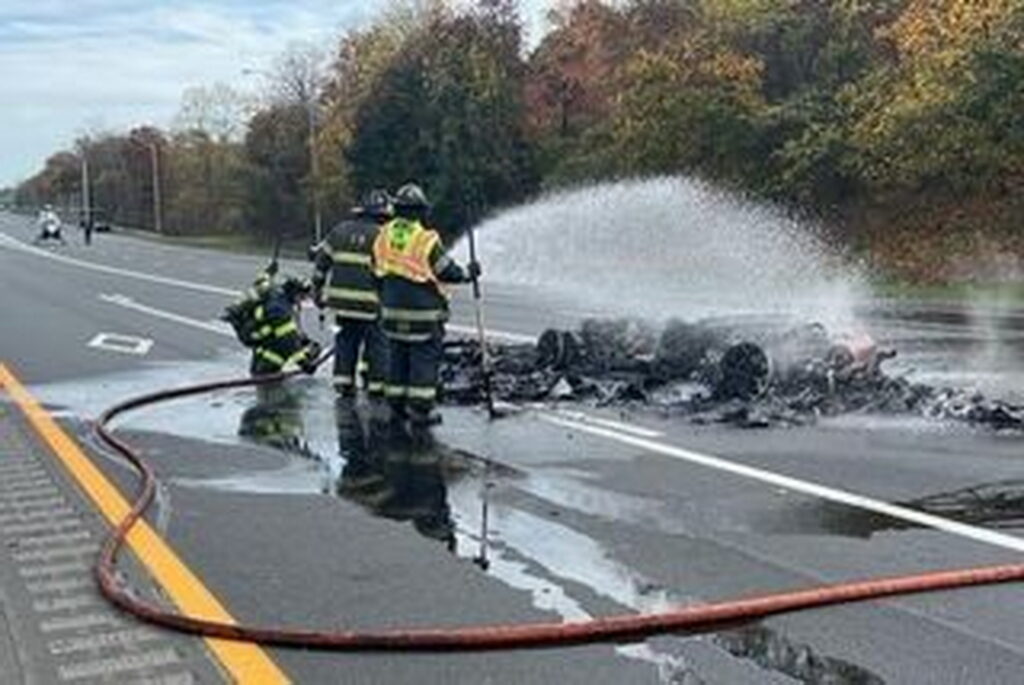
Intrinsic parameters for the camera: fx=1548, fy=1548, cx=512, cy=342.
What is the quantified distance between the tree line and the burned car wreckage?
226 inches

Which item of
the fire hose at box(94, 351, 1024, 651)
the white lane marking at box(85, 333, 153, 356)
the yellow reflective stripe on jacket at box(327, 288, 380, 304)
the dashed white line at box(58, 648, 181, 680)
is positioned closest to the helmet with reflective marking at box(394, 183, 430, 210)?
the yellow reflective stripe on jacket at box(327, 288, 380, 304)

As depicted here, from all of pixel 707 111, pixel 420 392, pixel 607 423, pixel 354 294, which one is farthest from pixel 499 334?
pixel 707 111

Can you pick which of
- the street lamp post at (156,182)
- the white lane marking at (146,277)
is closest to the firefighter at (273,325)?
the white lane marking at (146,277)

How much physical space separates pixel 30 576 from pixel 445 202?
159 feet

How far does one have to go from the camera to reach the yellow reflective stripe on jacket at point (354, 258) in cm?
1244

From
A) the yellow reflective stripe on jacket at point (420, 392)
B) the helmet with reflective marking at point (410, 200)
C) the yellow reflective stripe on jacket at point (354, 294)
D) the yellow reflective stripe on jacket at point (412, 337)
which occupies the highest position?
the helmet with reflective marking at point (410, 200)

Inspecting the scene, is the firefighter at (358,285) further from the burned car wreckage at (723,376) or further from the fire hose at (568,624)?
the fire hose at (568,624)

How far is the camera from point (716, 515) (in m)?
7.48

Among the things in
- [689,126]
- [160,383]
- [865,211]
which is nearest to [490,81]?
[689,126]

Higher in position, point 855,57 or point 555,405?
point 855,57

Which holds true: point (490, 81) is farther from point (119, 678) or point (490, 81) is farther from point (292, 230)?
point (119, 678)

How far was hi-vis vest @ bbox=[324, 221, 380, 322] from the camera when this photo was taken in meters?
12.4

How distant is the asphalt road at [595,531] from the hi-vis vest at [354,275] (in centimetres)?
94

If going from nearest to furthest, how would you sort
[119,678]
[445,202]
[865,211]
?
[119,678] < [865,211] < [445,202]
